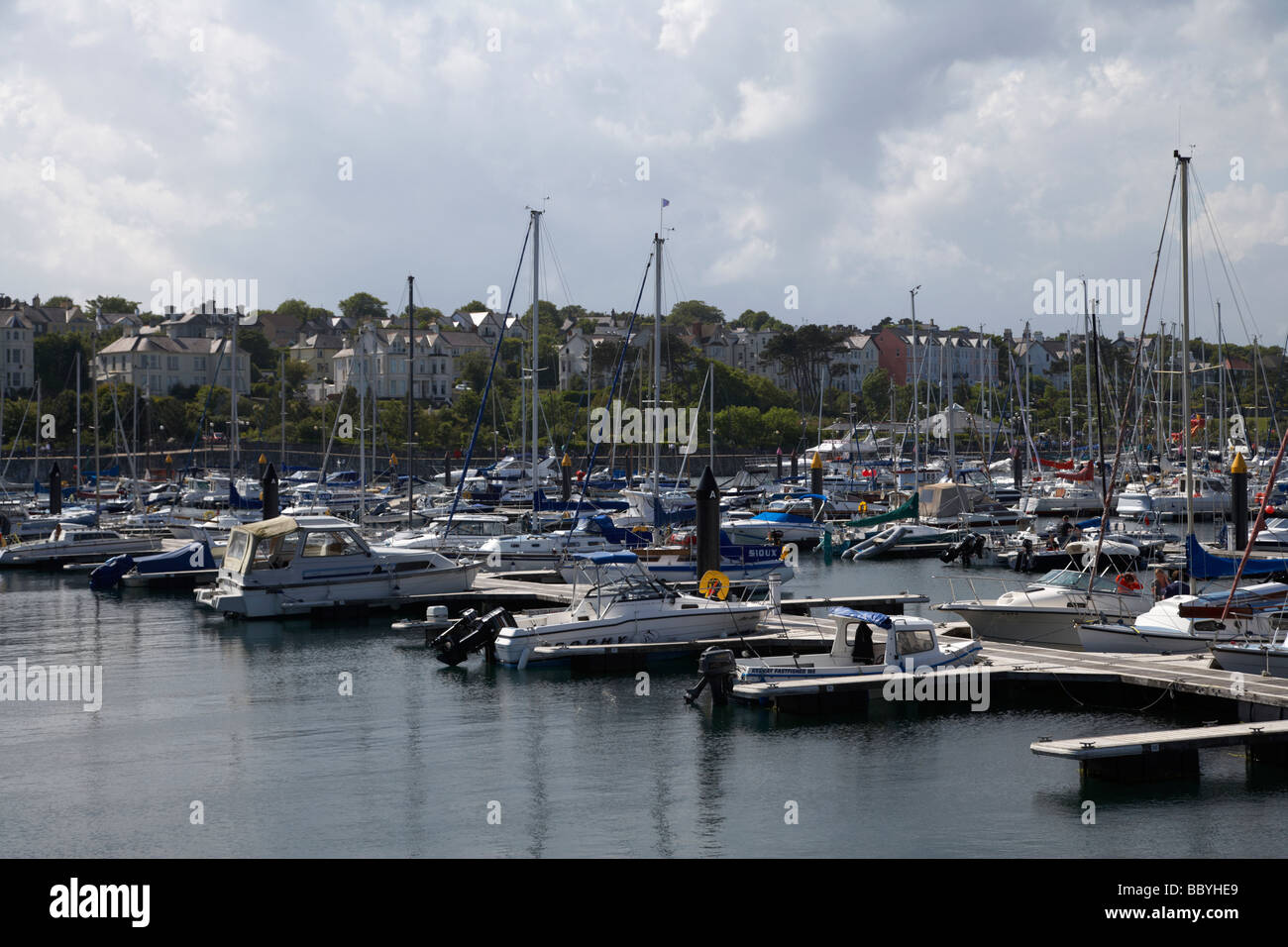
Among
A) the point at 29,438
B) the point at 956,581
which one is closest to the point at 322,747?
the point at 956,581

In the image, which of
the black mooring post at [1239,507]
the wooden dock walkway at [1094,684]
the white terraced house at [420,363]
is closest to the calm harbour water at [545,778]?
the wooden dock walkway at [1094,684]

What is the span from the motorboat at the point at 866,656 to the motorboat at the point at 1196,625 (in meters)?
3.50

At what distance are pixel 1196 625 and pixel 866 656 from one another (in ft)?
24.2

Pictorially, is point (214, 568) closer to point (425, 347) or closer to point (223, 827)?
point (223, 827)

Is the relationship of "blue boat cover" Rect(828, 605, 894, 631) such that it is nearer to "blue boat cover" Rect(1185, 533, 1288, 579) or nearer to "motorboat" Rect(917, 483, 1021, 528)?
"blue boat cover" Rect(1185, 533, 1288, 579)

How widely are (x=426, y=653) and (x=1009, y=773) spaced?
1808 centimetres

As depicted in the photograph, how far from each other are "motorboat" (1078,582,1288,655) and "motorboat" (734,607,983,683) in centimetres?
350

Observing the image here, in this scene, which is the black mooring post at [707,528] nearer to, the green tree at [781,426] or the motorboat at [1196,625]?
the motorboat at [1196,625]

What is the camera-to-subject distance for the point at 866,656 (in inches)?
1211

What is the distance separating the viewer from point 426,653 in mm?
38031

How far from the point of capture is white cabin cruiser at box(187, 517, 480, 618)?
43812mm

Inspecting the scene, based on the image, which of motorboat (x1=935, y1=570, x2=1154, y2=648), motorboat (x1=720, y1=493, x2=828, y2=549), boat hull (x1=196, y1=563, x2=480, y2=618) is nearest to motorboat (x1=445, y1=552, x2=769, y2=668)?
motorboat (x1=935, y1=570, x2=1154, y2=648)

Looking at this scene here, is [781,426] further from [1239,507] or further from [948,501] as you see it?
[1239,507]
